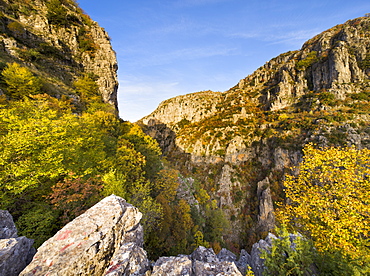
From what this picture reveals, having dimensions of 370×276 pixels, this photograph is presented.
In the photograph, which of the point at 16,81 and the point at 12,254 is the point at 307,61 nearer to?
the point at 12,254

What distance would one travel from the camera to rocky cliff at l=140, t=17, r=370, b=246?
4997 cm

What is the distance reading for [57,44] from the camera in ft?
141

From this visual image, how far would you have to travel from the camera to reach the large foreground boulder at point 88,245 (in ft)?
19.0

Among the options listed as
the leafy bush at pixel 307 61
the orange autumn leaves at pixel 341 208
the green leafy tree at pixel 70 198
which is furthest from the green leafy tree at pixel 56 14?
the leafy bush at pixel 307 61

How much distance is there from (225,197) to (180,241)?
40030 millimetres

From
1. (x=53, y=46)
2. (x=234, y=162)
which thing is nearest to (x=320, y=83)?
(x=234, y=162)

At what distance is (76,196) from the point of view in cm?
1223

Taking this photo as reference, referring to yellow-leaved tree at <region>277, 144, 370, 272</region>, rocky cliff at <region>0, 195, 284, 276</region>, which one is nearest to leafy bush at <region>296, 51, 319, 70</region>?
yellow-leaved tree at <region>277, 144, 370, 272</region>

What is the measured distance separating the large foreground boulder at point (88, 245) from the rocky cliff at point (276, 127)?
55272 millimetres

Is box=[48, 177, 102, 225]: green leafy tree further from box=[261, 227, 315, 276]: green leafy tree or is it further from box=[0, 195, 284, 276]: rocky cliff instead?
box=[261, 227, 315, 276]: green leafy tree

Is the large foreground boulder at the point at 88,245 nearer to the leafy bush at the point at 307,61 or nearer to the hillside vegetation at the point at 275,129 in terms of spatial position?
the hillside vegetation at the point at 275,129

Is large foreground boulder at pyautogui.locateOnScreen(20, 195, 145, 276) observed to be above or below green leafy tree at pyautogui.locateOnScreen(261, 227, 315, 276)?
above

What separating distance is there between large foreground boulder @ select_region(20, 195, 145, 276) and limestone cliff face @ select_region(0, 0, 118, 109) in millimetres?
33105

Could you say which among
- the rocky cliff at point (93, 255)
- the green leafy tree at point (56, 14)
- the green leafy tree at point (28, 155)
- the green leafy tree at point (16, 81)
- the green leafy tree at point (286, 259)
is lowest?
the green leafy tree at point (286, 259)
